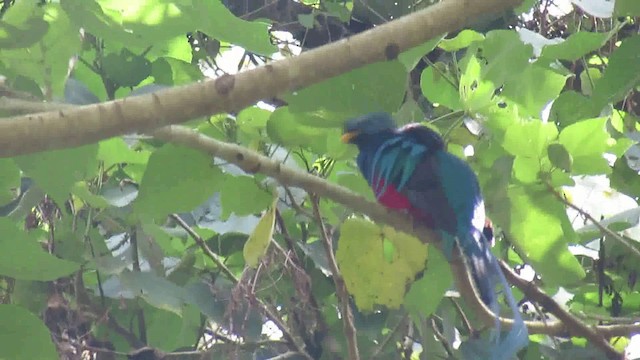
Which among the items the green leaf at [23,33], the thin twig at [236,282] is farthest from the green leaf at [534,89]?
the green leaf at [23,33]

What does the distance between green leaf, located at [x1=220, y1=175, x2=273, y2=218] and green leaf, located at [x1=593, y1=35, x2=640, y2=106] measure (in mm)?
557

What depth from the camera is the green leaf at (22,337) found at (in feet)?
4.22

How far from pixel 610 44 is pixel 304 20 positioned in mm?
768

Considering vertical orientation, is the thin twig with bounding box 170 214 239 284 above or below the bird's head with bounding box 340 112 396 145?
below

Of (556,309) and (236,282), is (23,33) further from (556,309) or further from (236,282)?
(556,309)

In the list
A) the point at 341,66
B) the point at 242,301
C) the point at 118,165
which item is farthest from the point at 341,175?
the point at 341,66

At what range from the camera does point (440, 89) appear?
1628 millimetres

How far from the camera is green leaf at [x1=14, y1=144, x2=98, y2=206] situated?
4.16 ft

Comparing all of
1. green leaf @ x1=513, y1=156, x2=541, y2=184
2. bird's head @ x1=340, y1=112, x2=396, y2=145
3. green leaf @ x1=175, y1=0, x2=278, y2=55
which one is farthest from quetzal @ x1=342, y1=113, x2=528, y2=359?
green leaf @ x1=175, y1=0, x2=278, y2=55

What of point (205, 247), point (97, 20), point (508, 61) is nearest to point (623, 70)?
point (508, 61)

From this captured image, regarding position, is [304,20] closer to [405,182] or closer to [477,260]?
[405,182]

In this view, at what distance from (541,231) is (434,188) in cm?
30

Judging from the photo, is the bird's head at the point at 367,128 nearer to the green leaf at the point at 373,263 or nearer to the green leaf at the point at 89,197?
the green leaf at the point at 373,263

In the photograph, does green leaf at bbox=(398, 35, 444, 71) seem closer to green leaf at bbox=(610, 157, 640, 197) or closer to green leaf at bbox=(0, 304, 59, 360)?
green leaf at bbox=(610, 157, 640, 197)
